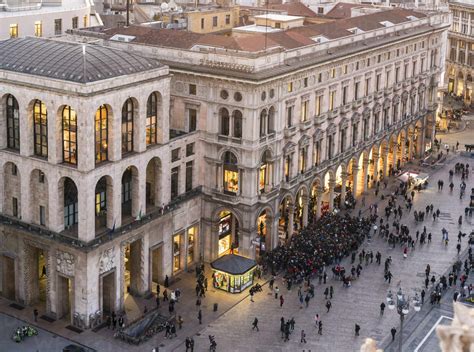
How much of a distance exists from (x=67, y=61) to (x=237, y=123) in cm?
1724

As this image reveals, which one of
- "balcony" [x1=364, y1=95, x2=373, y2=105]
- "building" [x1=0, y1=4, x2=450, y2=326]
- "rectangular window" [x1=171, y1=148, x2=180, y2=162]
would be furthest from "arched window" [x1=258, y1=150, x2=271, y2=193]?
"balcony" [x1=364, y1=95, x2=373, y2=105]

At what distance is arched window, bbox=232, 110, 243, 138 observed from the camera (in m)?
68.4

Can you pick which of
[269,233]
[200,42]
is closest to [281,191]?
[269,233]

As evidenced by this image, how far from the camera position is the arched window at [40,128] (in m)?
58.5

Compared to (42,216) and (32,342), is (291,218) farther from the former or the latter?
(32,342)

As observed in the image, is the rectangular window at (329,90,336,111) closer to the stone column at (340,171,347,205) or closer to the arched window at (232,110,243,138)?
the stone column at (340,171,347,205)

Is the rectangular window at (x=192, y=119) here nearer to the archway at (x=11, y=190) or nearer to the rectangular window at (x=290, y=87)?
the rectangular window at (x=290, y=87)

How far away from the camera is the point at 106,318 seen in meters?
60.9

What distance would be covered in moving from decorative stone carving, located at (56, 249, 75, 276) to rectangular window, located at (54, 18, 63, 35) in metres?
34.4

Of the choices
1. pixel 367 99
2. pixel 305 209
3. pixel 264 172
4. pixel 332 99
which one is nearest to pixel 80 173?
pixel 264 172

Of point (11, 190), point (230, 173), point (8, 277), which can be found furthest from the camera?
point (230, 173)

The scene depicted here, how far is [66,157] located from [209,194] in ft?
55.5

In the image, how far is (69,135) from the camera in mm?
57500

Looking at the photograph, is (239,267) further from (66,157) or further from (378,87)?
(378,87)
